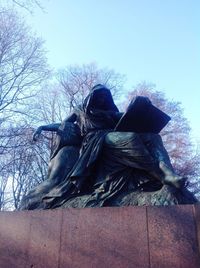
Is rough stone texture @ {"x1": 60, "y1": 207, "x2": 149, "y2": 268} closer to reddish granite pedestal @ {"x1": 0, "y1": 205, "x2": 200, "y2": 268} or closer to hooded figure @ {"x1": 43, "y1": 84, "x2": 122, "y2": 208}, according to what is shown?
reddish granite pedestal @ {"x1": 0, "y1": 205, "x2": 200, "y2": 268}

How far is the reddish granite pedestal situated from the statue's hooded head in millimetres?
1916

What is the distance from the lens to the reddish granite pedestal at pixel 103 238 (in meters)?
3.39

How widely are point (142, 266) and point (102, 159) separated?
180cm

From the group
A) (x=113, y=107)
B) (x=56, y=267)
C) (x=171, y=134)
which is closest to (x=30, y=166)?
(x=171, y=134)

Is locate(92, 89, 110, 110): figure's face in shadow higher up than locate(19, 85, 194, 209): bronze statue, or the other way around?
locate(92, 89, 110, 110): figure's face in shadow

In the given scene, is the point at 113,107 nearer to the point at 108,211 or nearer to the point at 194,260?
the point at 108,211

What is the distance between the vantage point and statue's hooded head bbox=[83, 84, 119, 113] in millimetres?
5345

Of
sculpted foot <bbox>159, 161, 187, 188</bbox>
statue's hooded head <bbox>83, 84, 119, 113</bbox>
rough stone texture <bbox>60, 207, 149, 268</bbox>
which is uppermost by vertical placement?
statue's hooded head <bbox>83, 84, 119, 113</bbox>

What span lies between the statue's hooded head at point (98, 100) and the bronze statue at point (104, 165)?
0.02 m

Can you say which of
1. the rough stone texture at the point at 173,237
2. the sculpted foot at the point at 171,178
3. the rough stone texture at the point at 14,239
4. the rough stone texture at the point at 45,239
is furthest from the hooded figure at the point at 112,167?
the rough stone texture at the point at 173,237

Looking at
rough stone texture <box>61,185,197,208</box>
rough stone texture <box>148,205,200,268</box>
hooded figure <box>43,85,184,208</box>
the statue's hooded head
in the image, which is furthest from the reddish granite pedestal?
the statue's hooded head

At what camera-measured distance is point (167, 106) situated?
1928 cm

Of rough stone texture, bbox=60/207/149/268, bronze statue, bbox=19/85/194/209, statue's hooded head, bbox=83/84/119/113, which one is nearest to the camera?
rough stone texture, bbox=60/207/149/268

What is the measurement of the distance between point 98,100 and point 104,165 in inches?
48.7
